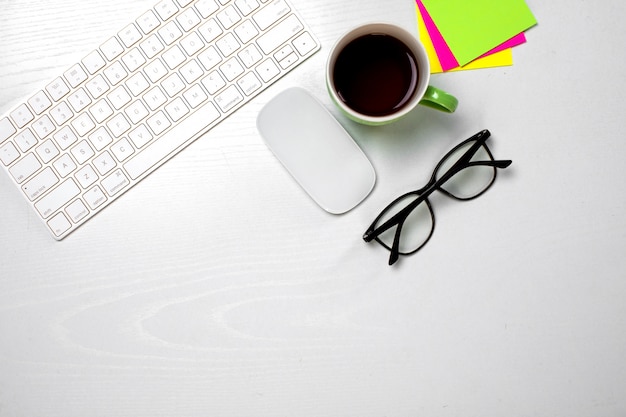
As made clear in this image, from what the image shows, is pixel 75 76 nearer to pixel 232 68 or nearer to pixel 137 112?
pixel 137 112

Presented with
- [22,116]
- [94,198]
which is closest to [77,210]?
[94,198]

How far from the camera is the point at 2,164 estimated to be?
62 centimetres

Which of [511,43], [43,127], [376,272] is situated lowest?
[376,272]

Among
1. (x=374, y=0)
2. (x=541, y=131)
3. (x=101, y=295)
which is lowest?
(x=541, y=131)

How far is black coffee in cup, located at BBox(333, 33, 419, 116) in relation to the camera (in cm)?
58

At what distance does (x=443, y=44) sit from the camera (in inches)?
24.5

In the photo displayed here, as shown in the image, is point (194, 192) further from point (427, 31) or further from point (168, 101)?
point (427, 31)

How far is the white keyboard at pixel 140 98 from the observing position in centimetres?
61

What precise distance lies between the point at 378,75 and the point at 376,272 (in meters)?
0.23

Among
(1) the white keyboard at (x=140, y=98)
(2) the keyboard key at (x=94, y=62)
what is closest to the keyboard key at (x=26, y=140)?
(1) the white keyboard at (x=140, y=98)

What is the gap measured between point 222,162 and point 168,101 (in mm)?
95

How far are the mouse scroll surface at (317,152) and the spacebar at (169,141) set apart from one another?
0.06m

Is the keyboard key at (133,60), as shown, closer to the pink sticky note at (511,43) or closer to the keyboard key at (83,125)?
the keyboard key at (83,125)

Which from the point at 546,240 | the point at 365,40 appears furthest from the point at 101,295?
the point at 546,240
